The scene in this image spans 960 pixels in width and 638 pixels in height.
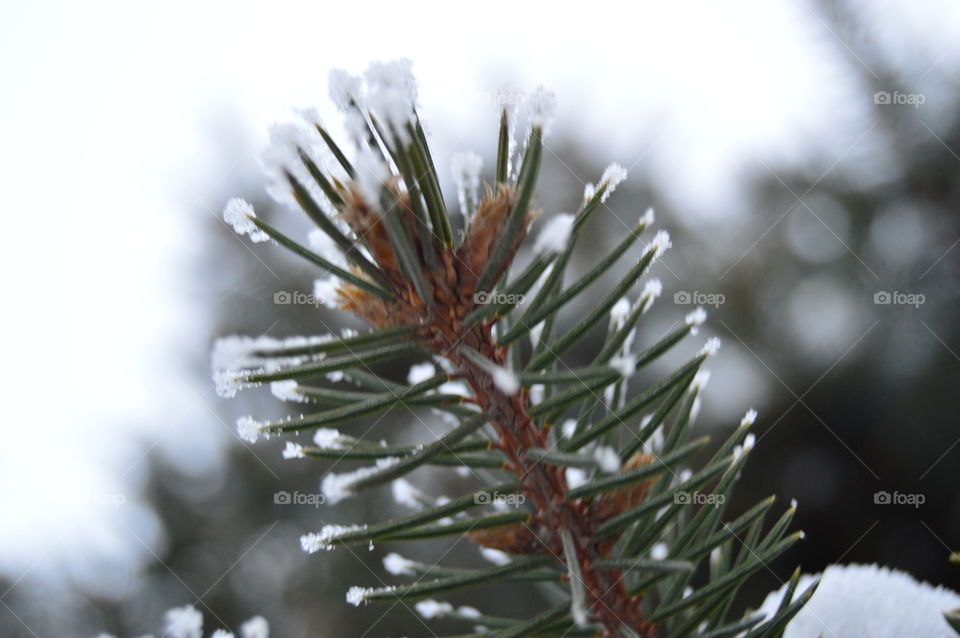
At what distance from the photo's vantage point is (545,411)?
0.35 m

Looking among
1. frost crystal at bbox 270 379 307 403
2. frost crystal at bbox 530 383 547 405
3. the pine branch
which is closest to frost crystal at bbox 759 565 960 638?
the pine branch

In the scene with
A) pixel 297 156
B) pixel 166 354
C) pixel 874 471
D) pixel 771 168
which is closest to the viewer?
pixel 297 156

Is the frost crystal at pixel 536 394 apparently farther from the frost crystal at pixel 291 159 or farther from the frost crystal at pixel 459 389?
the frost crystal at pixel 291 159

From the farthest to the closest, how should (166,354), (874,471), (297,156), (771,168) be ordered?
(166,354)
(771,168)
(874,471)
(297,156)

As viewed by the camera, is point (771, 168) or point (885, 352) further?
point (771, 168)

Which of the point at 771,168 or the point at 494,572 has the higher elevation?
the point at 771,168

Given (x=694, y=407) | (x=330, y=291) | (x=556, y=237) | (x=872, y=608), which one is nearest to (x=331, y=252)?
(x=330, y=291)

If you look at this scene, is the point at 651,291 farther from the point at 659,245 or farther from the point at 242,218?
the point at 242,218

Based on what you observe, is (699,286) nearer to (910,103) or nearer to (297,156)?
(910,103)

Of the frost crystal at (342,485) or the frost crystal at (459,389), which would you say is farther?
the frost crystal at (459,389)

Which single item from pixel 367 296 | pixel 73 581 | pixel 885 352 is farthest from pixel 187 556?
pixel 885 352

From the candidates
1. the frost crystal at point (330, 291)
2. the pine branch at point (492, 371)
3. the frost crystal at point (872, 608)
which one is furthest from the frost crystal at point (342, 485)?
the frost crystal at point (872, 608)

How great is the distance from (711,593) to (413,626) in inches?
24.7

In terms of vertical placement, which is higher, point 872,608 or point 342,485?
point 872,608
